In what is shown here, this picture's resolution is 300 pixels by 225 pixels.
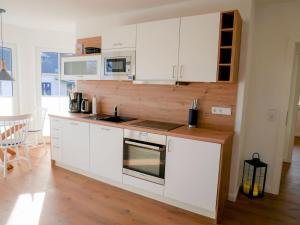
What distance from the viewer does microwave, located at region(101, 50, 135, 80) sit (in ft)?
9.78

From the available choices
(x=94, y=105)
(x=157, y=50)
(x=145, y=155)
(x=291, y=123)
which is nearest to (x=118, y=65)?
(x=157, y=50)

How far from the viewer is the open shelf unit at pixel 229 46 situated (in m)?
2.31

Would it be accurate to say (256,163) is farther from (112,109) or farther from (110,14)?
(110,14)

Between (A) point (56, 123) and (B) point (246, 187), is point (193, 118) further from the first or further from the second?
(A) point (56, 123)

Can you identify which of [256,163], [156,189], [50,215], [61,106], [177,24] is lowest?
[50,215]

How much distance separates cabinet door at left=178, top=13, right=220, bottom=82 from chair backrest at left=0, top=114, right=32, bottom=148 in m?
2.48

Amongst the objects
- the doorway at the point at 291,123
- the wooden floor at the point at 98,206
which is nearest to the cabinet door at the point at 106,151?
the wooden floor at the point at 98,206

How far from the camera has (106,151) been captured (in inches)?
119

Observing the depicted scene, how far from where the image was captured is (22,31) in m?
4.48

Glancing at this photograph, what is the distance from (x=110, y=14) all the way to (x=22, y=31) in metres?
2.25

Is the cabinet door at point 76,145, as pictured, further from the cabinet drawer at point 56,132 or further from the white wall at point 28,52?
the white wall at point 28,52

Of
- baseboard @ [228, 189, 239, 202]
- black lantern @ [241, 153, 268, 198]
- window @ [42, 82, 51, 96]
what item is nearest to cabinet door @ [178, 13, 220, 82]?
black lantern @ [241, 153, 268, 198]

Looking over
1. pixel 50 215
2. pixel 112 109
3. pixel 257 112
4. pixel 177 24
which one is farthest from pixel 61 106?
pixel 257 112

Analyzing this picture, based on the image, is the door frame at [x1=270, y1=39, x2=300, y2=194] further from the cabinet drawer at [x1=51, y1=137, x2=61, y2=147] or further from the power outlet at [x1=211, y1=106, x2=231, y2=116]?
the cabinet drawer at [x1=51, y1=137, x2=61, y2=147]
